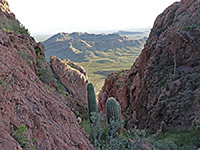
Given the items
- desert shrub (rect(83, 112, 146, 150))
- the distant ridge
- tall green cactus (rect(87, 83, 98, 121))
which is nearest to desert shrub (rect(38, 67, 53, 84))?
tall green cactus (rect(87, 83, 98, 121))

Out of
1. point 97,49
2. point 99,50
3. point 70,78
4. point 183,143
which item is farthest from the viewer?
point 97,49

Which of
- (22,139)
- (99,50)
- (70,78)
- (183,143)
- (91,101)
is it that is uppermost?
(22,139)

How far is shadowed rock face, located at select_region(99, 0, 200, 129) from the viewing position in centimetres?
1052

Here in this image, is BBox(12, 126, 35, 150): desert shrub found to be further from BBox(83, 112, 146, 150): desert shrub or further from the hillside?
the hillside

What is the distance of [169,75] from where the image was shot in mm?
12508

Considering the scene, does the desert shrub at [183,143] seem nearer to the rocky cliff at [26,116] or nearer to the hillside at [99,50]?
the rocky cliff at [26,116]

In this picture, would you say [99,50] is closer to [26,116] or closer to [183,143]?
[183,143]

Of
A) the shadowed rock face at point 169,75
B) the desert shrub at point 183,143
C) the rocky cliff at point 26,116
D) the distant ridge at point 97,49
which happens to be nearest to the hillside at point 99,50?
the distant ridge at point 97,49

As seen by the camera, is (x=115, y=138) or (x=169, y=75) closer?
(x=115, y=138)

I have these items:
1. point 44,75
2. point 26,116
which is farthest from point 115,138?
point 44,75

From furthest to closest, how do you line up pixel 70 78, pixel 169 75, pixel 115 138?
1. pixel 70 78
2. pixel 169 75
3. pixel 115 138

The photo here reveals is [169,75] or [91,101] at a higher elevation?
[169,75]

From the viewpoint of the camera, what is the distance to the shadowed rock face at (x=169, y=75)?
1052 cm

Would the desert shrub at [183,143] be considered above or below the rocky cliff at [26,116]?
below
